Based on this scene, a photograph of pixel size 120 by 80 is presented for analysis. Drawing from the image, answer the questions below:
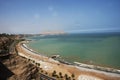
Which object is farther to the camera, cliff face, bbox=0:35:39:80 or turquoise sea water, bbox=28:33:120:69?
turquoise sea water, bbox=28:33:120:69

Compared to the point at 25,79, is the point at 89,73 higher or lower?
lower

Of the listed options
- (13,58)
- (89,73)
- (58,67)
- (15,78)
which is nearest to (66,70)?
(58,67)

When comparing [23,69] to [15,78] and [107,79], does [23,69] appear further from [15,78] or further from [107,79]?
[107,79]

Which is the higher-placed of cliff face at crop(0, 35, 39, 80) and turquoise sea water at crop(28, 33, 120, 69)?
cliff face at crop(0, 35, 39, 80)

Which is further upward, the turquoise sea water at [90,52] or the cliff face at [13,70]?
the cliff face at [13,70]

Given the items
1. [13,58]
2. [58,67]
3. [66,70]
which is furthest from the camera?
[58,67]

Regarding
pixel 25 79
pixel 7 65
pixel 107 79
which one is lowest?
pixel 107 79

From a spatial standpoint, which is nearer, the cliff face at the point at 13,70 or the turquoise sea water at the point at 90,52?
the cliff face at the point at 13,70

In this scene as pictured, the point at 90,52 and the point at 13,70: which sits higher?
Result: the point at 13,70

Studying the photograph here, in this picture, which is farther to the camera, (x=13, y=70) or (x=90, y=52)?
(x=90, y=52)

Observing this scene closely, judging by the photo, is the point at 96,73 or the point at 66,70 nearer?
the point at 96,73

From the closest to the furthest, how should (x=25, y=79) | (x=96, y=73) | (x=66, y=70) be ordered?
(x=25, y=79)
(x=96, y=73)
(x=66, y=70)
